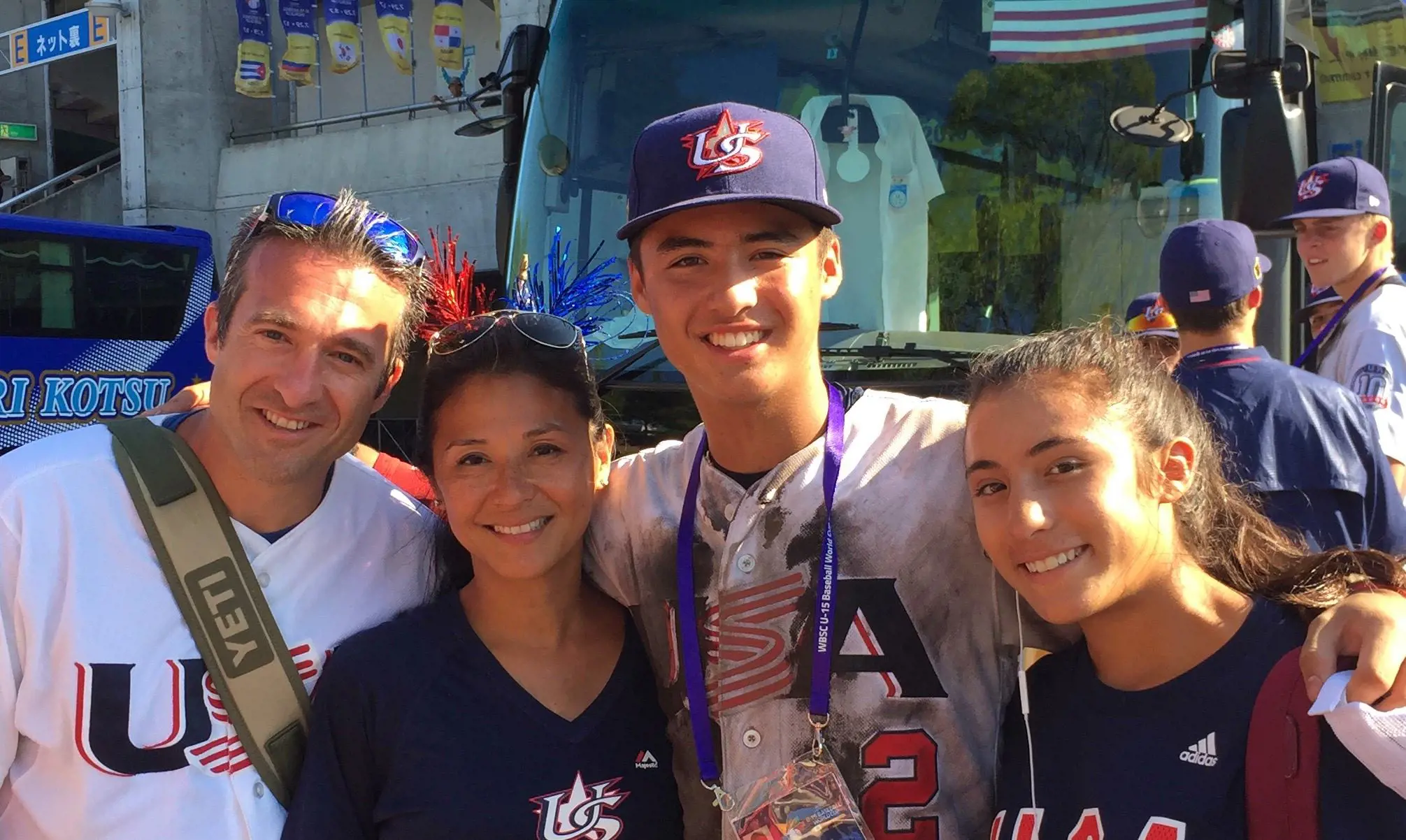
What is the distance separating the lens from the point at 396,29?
1841 centimetres

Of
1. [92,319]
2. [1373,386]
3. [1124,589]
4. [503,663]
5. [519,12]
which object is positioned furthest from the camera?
[519,12]

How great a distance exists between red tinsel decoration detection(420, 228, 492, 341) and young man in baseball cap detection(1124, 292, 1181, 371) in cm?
232

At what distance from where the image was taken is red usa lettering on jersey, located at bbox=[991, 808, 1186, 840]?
1687 millimetres

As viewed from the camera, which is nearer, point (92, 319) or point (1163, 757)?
point (1163, 757)

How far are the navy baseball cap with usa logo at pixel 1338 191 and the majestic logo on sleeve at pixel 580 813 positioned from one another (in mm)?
3006

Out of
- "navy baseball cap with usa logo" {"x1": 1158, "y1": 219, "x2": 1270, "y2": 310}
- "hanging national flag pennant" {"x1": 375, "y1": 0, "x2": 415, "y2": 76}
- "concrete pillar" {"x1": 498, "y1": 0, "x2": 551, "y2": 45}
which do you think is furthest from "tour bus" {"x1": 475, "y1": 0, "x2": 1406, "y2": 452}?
"hanging national flag pennant" {"x1": 375, "y1": 0, "x2": 415, "y2": 76}

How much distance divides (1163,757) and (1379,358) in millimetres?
2763

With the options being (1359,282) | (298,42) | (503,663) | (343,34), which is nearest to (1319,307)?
Result: (1359,282)

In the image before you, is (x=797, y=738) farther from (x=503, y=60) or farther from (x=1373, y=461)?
(x=503, y=60)

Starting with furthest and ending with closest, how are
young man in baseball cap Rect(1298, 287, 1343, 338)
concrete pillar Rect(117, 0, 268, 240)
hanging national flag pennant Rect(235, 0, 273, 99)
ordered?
concrete pillar Rect(117, 0, 268, 240), hanging national flag pennant Rect(235, 0, 273, 99), young man in baseball cap Rect(1298, 287, 1343, 338)

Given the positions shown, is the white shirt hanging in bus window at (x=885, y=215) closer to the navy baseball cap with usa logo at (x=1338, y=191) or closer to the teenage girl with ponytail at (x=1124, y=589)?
the navy baseball cap with usa logo at (x=1338, y=191)

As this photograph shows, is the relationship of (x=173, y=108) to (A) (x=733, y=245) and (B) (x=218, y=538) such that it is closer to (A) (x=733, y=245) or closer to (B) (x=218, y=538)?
(B) (x=218, y=538)

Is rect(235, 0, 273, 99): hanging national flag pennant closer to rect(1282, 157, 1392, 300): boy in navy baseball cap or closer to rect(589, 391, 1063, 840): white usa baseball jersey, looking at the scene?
rect(1282, 157, 1392, 300): boy in navy baseball cap

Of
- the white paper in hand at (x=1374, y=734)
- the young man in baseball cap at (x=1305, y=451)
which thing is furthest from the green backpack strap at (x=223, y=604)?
the young man in baseball cap at (x=1305, y=451)
